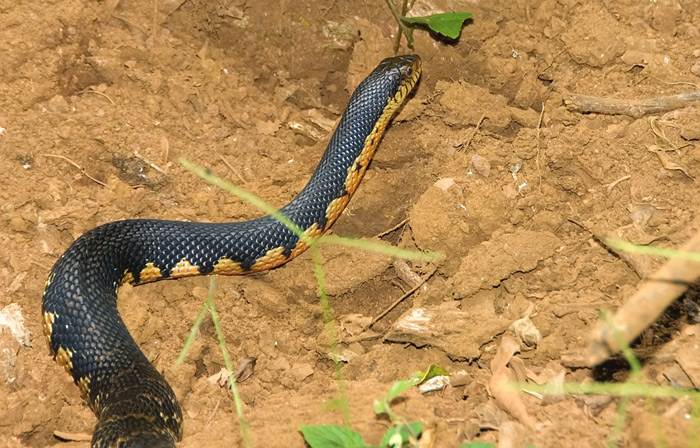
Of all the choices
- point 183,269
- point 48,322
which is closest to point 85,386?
point 48,322

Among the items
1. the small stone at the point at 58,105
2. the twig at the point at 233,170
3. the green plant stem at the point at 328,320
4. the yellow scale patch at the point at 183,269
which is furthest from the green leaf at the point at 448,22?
the small stone at the point at 58,105

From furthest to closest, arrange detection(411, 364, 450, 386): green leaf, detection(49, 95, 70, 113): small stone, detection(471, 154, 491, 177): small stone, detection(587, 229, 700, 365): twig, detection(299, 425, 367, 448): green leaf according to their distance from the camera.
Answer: detection(49, 95, 70, 113): small stone, detection(471, 154, 491, 177): small stone, detection(411, 364, 450, 386): green leaf, detection(299, 425, 367, 448): green leaf, detection(587, 229, 700, 365): twig

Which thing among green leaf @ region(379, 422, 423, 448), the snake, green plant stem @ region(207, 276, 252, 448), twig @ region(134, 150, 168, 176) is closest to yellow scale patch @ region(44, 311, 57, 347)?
the snake

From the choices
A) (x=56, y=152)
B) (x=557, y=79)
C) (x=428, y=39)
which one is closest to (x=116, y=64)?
(x=56, y=152)

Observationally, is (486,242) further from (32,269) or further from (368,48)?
(32,269)

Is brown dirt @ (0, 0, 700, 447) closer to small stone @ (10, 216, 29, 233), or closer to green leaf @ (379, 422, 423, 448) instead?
small stone @ (10, 216, 29, 233)

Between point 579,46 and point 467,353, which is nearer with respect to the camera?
point 467,353

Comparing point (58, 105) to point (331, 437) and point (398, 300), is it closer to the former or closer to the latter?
point (398, 300)
